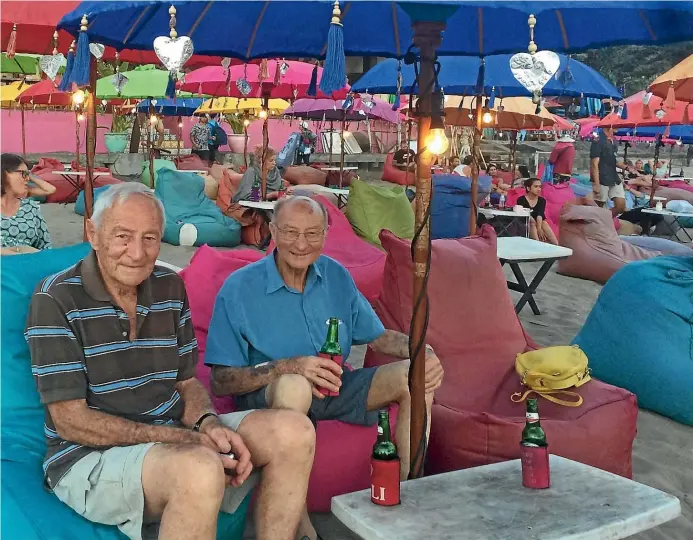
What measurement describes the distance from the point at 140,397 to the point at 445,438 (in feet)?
4.51

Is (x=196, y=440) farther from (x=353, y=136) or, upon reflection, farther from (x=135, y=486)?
(x=353, y=136)

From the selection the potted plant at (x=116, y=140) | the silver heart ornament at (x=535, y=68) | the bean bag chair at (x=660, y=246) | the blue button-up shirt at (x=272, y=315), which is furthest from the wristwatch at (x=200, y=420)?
the potted plant at (x=116, y=140)

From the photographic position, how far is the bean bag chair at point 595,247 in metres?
8.03

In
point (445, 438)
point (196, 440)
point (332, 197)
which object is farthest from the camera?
point (332, 197)

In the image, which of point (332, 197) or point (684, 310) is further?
point (332, 197)

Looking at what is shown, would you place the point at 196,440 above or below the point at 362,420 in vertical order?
above

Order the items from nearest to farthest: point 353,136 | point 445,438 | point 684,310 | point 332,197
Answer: point 445,438 < point 684,310 < point 332,197 < point 353,136

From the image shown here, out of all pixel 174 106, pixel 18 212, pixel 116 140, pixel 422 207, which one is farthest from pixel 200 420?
pixel 116 140

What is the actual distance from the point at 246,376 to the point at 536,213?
808cm

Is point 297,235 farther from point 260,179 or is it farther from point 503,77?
point 260,179

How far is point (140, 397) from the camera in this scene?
220 cm

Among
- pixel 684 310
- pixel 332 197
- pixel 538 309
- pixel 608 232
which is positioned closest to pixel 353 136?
pixel 332 197

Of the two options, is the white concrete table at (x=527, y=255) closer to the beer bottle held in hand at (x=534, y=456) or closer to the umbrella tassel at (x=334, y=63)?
the beer bottle held in hand at (x=534, y=456)

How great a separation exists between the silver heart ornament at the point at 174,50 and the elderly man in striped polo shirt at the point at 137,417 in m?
0.49
